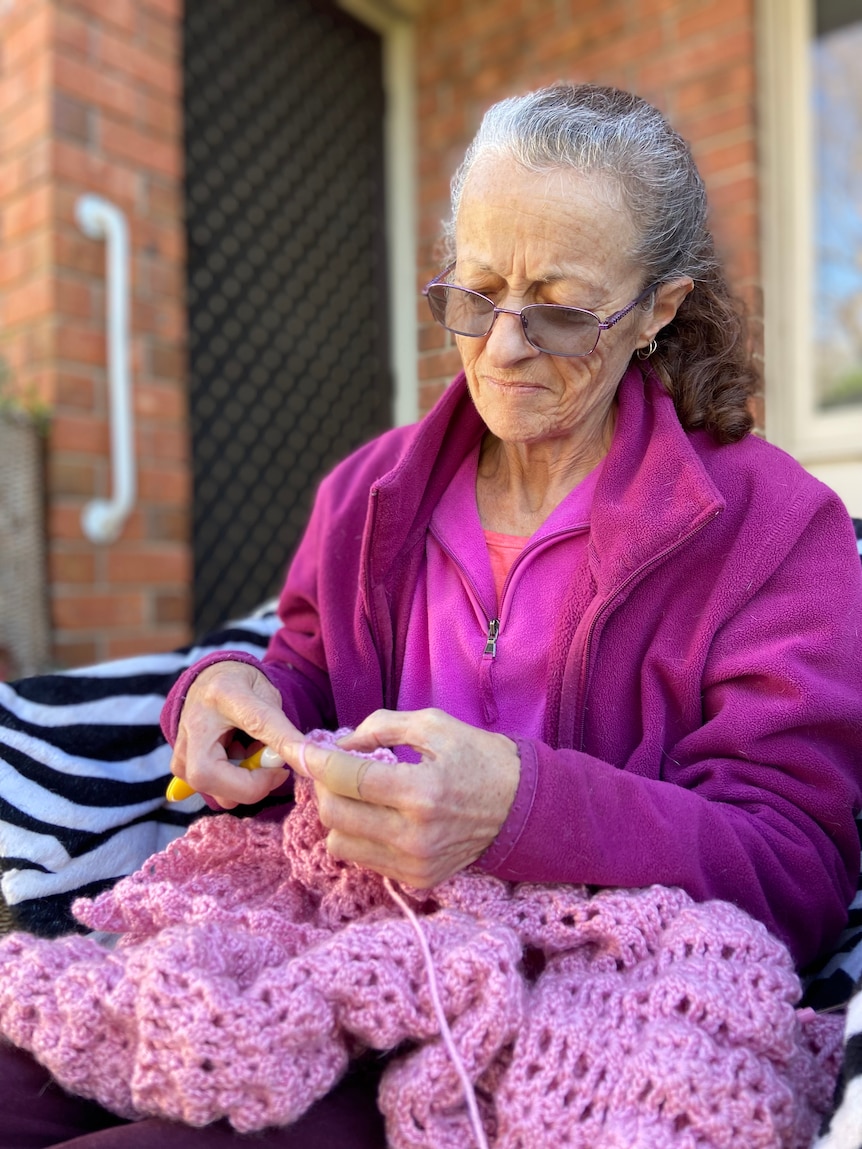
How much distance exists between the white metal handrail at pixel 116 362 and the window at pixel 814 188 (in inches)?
71.4

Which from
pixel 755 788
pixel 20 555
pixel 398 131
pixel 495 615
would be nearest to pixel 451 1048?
pixel 755 788

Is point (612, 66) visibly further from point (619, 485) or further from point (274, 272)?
point (619, 485)

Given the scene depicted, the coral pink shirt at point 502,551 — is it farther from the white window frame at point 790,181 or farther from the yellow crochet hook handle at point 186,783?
the white window frame at point 790,181

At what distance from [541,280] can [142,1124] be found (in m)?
0.96

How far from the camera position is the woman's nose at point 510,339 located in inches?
46.8

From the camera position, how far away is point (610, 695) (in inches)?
45.3

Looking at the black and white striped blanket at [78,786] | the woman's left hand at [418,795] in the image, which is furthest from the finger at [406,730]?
the black and white striped blanket at [78,786]

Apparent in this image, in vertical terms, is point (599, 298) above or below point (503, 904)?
above

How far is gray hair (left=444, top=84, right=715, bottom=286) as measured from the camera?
1155 mm

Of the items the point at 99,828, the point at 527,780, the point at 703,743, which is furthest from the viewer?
the point at 99,828

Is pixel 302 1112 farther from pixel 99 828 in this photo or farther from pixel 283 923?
pixel 99 828

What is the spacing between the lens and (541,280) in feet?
3.82

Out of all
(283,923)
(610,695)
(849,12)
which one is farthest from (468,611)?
(849,12)

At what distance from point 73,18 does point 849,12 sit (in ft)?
7.16
